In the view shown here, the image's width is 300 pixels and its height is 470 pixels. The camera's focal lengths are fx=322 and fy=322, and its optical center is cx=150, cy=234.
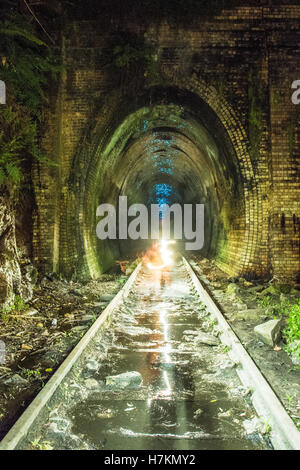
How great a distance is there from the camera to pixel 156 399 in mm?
2980

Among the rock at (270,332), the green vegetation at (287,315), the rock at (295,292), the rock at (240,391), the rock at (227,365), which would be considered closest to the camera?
the rock at (240,391)

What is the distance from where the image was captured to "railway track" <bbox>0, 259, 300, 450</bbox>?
2336 millimetres

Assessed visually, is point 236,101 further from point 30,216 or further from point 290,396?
point 290,396

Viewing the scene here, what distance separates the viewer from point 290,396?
289cm

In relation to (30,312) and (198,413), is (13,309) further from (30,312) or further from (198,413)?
(198,413)

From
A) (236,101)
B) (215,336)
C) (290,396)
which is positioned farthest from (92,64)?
(290,396)

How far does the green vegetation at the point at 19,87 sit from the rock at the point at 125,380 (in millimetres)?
3982

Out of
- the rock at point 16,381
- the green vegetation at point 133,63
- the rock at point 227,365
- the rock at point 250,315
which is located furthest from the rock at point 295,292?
the green vegetation at point 133,63

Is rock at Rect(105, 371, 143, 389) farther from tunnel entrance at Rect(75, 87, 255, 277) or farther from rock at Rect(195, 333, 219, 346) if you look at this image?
tunnel entrance at Rect(75, 87, 255, 277)

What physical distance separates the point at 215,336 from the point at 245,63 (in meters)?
7.34

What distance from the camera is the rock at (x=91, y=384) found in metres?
3.19

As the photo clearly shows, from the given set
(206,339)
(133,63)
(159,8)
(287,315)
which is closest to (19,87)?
(133,63)

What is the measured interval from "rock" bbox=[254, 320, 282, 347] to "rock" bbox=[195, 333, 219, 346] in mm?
593

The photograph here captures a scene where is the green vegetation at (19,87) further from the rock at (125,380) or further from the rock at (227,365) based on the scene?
the rock at (227,365)
